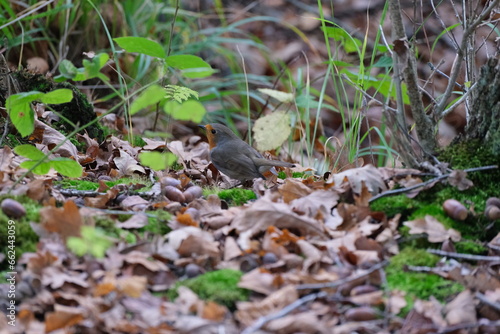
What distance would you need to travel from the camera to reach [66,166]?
2.58 meters

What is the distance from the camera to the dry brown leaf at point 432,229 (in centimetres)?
233

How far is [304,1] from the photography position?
9430mm

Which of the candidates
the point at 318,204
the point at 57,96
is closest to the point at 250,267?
the point at 318,204

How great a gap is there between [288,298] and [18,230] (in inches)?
42.2

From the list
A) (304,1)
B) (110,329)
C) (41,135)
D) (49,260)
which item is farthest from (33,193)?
(304,1)

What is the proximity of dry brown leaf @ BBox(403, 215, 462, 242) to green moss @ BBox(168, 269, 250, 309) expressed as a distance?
0.76 metres

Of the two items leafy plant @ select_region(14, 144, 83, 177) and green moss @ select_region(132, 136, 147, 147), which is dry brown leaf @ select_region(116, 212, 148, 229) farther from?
green moss @ select_region(132, 136, 147, 147)

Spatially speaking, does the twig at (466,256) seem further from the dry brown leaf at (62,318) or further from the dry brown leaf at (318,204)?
the dry brown leaf at (62,318)

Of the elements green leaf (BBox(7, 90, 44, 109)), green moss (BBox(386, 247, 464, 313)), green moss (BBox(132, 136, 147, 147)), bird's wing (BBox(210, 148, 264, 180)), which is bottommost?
green moss (BBox(132, 136, 147, 147))

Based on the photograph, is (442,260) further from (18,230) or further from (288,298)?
(18,230)

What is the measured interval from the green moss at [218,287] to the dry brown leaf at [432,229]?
0.76 m

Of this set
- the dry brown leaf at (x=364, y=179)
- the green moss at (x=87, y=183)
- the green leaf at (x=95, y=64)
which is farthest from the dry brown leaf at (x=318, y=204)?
the green leaf at (x=95, y=64)

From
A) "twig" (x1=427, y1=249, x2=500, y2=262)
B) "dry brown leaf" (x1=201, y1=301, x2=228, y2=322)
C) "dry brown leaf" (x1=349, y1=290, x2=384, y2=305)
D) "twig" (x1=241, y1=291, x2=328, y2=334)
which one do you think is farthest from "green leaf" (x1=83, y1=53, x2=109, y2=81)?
"twig" (x1=427, y1=249, x2=500, y2=262)

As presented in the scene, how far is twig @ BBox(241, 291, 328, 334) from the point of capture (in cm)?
175
